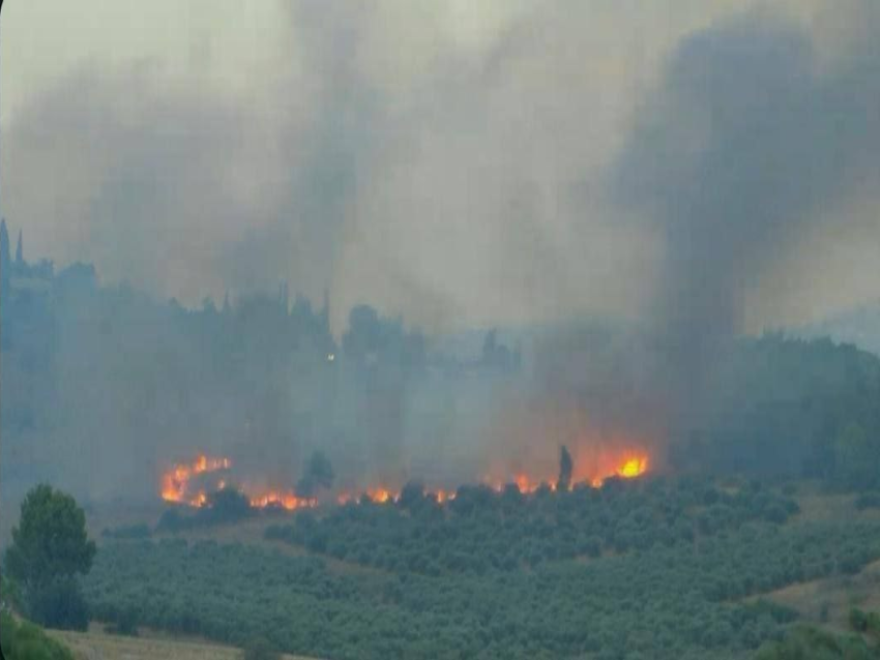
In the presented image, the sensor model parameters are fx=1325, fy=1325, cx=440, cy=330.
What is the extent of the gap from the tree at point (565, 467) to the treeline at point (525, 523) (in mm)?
1131

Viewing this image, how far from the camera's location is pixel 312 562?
110 feet

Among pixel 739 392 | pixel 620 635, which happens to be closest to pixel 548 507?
pixel 739 392

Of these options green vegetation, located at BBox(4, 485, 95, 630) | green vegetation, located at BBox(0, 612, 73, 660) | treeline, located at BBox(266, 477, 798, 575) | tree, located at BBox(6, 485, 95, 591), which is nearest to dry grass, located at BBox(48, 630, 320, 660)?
green vegetation, located at BBox(4, 485, 95, 630)

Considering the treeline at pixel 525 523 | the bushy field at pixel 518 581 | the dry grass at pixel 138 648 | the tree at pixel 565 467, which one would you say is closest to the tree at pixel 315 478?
the treeline at pixel 525 523

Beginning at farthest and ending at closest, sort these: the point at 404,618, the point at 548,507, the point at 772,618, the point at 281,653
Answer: the point at 548,507
the point at 404,618
the point at 772,618
the point at 281,653

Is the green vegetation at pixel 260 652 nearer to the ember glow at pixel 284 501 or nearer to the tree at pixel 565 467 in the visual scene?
the ember glow at pixel 284 501

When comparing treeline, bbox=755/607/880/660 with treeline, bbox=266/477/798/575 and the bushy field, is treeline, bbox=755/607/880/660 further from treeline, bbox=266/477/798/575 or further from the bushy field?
treeline, bbox=266/477/798/575

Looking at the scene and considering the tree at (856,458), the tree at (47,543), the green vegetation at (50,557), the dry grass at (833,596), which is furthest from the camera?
the tree at (856,458)

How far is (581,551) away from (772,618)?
10.1 metres

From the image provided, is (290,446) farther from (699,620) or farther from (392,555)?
(699,620)

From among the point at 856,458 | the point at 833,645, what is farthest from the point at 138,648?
the point at 856,458

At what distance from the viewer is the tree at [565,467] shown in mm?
42594

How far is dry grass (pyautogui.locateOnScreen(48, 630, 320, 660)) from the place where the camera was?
19.7 metres

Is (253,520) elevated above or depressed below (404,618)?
above
